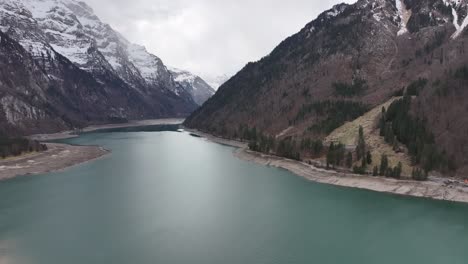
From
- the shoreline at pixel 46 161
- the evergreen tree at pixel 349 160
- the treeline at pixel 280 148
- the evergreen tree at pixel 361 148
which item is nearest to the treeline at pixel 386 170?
the evergreen tree at pixel 349 160

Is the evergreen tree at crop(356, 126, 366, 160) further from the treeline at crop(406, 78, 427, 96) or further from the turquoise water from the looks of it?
the treeline at crop(406, 78, 427, 96)

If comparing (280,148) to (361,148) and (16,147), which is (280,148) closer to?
(361,148)

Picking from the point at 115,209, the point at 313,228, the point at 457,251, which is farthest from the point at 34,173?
the point at 457,251

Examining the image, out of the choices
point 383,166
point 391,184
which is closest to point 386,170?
point 383,166

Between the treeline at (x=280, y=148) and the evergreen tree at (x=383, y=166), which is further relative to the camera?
the treeline at (x=280, y=148)

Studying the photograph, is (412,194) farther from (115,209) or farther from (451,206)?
(115,209)

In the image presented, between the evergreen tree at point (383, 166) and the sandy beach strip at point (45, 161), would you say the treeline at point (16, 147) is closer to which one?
the sandy beach strip at point (45, 161)
